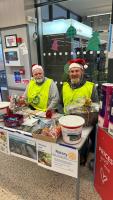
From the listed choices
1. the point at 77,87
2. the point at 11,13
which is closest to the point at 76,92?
the point at 77,87

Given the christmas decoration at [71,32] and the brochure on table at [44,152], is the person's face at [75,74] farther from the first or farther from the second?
the christmas decoration at [71,32]

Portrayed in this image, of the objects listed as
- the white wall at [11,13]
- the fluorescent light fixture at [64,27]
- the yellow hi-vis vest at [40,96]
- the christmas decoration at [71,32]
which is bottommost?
the yellow hi-vis vest at [40,96]

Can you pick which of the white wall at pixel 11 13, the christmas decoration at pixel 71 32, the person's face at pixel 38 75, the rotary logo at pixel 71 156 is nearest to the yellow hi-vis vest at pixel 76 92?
the person's face at pixel 38 75

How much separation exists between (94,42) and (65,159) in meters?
2.02

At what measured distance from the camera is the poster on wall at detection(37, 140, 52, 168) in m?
1.41

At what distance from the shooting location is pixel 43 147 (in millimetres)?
1420

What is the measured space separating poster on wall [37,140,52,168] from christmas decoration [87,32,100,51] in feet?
6.37

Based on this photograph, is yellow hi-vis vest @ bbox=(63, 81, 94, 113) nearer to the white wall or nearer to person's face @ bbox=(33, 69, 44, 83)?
person's face @ bbox=(33, 69, 44, 83)

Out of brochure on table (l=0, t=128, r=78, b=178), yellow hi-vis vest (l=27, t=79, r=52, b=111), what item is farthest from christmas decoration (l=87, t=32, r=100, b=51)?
brochure on table (l=0, t=128, r=78, b=178)

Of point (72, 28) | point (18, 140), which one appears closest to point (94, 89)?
point (18, 140)

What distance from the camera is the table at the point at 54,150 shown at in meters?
1.33

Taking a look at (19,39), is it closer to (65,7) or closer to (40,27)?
(40,27)

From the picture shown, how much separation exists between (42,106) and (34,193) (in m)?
1.03

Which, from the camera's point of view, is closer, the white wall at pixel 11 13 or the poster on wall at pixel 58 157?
the poster on wall at pixel 58 157
